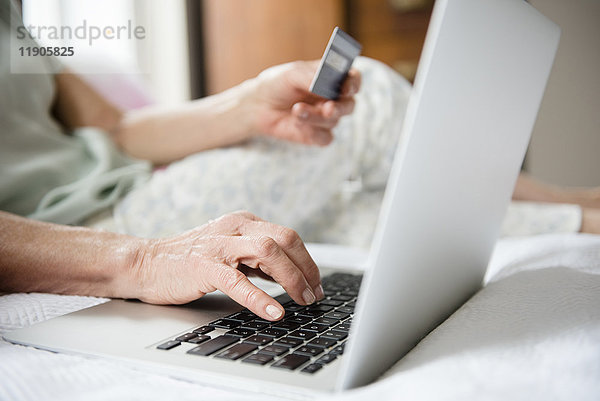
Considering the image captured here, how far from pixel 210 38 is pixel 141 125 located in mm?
1590

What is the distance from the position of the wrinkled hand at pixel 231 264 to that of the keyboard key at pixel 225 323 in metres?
0.02

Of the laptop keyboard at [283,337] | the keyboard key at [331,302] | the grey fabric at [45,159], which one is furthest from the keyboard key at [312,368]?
the grey fabric at [45,159]

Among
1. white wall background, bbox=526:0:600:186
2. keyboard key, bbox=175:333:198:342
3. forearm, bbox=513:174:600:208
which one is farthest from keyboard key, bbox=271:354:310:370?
white wall background, bbox=526:0:600:186

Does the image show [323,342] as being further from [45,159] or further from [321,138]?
[45,159]

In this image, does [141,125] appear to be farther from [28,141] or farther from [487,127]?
[487,127]

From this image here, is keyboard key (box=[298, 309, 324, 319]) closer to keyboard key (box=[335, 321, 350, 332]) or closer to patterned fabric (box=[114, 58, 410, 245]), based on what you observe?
keyboard key (box=[335, 321, 350, 332])

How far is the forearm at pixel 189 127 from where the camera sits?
1.12 m

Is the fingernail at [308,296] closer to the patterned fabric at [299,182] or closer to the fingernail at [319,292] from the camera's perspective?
the fingernail at [319,292]

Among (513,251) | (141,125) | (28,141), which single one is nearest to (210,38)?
(141,125)

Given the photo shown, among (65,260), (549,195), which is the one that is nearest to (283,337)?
(65,260)

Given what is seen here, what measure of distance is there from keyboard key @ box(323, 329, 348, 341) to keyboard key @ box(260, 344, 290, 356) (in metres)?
0.05

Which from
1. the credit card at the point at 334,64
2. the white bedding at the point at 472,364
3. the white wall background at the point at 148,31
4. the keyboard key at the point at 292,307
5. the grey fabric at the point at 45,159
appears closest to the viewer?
the white bedding at the point at 472,364

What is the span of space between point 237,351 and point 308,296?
0.54ft

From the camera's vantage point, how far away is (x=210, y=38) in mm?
2738
